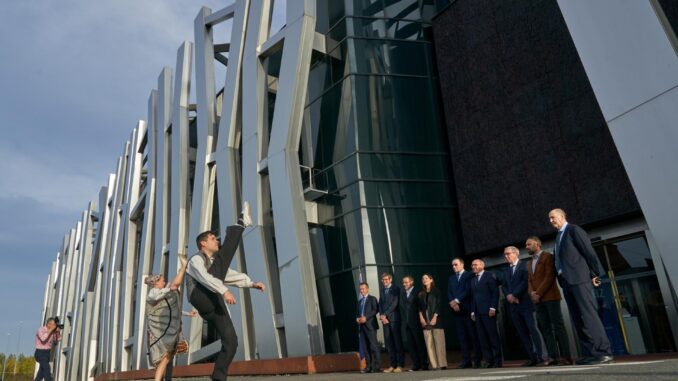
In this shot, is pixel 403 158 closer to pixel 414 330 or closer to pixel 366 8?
pixel 366 8

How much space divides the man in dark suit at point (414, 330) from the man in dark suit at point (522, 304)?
2223mm

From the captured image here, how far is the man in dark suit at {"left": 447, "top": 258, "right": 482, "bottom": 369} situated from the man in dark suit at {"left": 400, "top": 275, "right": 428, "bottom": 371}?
0.92 m

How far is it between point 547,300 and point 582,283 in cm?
123

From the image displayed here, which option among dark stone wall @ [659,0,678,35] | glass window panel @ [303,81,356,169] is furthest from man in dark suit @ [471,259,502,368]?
glass window panel @ [303,81,356,169]

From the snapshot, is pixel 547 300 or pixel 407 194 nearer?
pixel 547 300

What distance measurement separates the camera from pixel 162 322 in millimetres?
6949

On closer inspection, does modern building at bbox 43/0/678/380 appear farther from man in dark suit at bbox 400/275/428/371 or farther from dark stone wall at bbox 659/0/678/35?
man in dark suit at bbox 400/275/428/371

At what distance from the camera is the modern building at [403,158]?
36.1 feet

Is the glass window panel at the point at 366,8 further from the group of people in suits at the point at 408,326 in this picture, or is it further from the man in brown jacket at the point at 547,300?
the man in brown jacket at the point at 547,300

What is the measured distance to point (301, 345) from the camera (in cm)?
1214

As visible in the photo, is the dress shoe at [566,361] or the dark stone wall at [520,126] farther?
the dark stone wall at [520,126]

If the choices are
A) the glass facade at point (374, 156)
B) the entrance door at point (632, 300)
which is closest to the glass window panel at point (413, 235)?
the glass facade at point (374, 156)

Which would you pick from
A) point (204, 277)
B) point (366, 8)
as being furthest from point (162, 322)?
point (366, 8)

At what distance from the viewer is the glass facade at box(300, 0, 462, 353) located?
43.7ft
